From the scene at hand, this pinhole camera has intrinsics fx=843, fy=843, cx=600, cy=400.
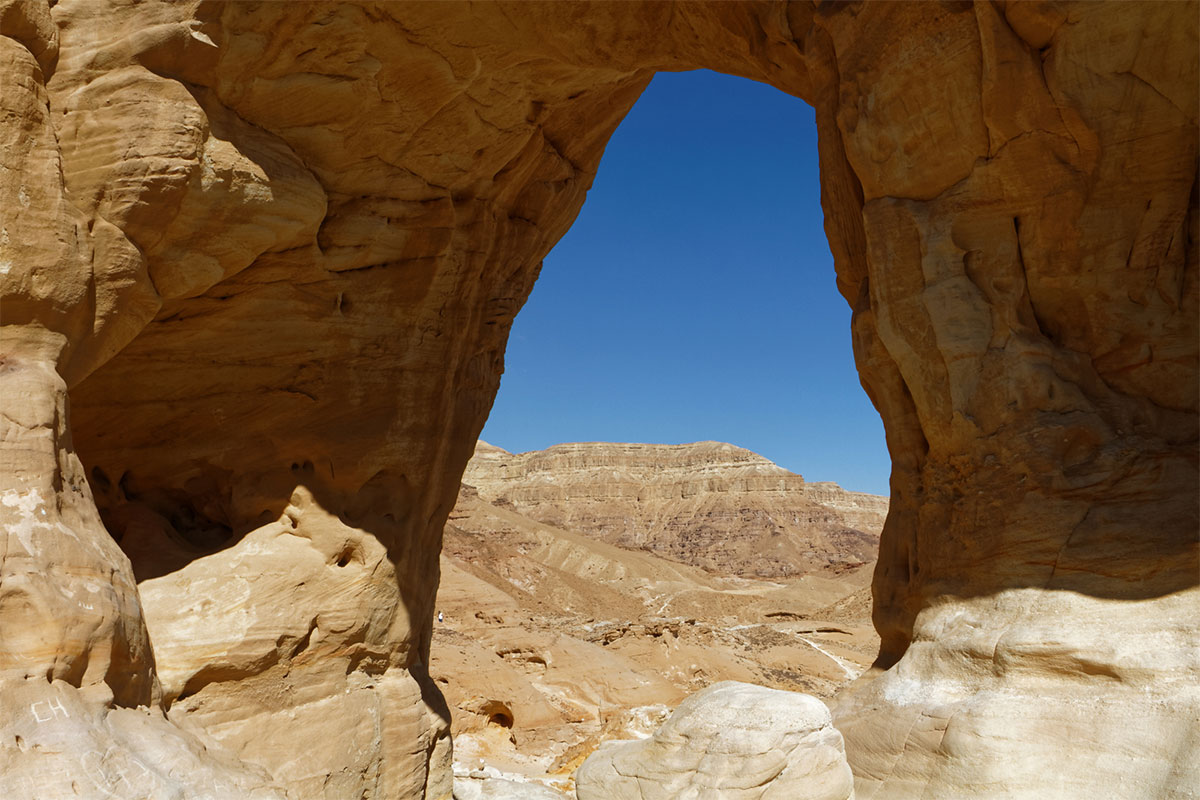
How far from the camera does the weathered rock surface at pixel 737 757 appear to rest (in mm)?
5094

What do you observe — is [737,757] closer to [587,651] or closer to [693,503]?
[587,651]

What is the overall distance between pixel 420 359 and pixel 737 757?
4.77 m

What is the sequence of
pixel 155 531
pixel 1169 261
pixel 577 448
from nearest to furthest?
pixel 1169 261 → pixel 155 531 → pixel 577 448

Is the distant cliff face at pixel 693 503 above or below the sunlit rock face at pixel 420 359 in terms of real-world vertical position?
above

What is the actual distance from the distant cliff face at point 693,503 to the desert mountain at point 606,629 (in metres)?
0.44

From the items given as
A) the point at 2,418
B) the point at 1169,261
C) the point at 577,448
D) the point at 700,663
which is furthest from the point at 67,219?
the point at 577,448

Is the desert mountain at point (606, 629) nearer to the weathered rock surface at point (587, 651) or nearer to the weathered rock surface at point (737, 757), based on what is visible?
the weathered rock surface at point (587, 651)

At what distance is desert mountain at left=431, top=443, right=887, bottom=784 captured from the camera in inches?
517

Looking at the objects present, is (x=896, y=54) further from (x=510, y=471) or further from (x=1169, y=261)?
(x=510, y=471)

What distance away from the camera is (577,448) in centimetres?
8781

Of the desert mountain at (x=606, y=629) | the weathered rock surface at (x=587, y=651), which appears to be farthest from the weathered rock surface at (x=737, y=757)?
the desert mountain at (x=606, y=629)

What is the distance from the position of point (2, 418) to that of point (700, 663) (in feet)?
47.6

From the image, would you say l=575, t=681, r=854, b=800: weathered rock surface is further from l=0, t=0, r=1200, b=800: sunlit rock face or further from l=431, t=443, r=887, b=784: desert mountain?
l=431, t=443, r=887, b=784: desert mountain

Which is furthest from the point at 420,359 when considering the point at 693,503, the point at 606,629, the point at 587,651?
the point at 693,503
